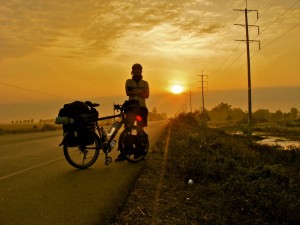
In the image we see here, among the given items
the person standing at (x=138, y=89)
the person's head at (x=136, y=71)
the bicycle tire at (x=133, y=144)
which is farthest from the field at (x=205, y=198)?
the person's head at (x=136, y=71)

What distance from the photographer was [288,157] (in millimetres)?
17156

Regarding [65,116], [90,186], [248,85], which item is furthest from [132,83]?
[248,85]

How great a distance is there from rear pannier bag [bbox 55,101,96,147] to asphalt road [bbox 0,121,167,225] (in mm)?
702

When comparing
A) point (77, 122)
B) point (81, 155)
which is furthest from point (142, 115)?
point (77, 122)

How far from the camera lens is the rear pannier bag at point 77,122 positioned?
724cm

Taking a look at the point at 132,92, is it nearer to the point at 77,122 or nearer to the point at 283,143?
the point at 77,122

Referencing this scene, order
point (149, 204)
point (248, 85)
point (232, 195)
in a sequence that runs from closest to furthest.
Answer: point (149, 204) < point (232, 195) < point (248, 85)

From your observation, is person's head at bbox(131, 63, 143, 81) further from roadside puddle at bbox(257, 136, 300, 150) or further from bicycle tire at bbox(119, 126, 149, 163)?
roadside puddle at bbox(257, 136, 300, 150)

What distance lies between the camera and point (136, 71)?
8.92m

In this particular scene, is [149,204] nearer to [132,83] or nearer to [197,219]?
[197,219]

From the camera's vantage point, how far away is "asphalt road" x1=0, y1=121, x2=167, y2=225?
14.7 ft

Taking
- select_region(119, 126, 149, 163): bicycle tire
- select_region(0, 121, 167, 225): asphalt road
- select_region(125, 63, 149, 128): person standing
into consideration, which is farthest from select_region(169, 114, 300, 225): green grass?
select_region(125, 63, 149, 128): person standing

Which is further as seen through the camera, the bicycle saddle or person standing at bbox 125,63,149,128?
person standing at bbox 125,63,149,128

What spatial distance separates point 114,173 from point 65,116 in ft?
5.15
